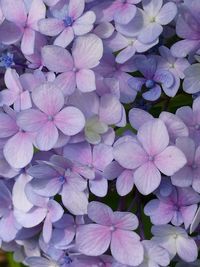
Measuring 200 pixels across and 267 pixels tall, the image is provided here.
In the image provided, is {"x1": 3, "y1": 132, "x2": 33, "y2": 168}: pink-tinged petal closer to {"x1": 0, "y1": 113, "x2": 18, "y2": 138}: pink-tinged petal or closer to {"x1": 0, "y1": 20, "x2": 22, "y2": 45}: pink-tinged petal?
{"x1": 0, "y1": 113, "x2": 18, "y2": 138}: pink-tinged petal

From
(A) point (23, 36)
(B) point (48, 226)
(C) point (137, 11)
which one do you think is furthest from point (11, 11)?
(B) point (48, 226)

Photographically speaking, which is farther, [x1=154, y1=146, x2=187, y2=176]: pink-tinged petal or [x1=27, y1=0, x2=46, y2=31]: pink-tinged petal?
[x1=27, y1=0, x2=46, y2=31]: pink-tinged petal

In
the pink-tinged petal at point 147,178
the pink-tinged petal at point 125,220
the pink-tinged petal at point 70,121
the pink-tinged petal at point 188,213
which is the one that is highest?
the pink-tinged petal at point 70,121

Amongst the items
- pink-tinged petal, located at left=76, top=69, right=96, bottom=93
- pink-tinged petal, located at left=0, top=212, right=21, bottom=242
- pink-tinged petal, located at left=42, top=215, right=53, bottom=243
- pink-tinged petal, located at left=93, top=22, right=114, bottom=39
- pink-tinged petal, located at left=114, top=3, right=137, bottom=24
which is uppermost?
pink-tinged petal, located at left=114, top=3, right=137, bottom=24

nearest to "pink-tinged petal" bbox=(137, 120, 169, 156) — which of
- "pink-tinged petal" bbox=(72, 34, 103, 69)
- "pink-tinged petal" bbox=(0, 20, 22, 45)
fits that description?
A: "pink-tinged petal" bbox=(72, 34, 103, 69)

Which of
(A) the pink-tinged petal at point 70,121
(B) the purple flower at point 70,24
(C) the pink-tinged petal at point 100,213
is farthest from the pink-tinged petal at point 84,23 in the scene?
(C) the pink-tinged petal at point 100,213

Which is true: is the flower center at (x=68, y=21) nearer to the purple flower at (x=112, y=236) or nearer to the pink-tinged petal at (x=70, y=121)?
the pink-tinged petal at (x=70, y=121)

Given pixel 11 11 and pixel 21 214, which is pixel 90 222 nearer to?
pixel 21 214

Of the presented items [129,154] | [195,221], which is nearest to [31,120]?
[129,154]
